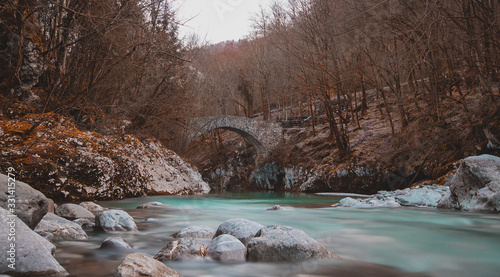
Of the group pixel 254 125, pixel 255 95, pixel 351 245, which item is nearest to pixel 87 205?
pixel 351 245

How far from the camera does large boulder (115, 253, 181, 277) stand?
1702mm

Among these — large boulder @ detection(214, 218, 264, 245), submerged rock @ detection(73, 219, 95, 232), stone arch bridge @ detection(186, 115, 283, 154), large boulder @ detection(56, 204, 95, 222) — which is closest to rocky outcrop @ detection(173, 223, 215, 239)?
large boulder @ detection(214, 218, 264, 245)

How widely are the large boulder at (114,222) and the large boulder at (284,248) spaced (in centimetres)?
158

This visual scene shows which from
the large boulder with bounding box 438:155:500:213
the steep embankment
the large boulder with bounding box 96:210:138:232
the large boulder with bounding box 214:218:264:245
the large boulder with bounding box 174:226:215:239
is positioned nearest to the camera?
the large boulder with bounding box 214:218:264:245

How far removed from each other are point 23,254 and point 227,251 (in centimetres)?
119

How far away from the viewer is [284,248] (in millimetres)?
2246

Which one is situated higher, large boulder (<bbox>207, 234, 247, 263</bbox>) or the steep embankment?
the steep embankment

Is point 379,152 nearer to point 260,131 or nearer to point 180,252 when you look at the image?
point 260,131

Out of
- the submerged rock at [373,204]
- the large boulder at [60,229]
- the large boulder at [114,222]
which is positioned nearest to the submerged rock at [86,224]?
the large boulder at [114,222]

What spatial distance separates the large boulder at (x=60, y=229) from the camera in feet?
8.82

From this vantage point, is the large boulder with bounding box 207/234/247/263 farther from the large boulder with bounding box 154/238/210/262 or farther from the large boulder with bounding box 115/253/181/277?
the large boulder with bounding box 115/253/181/277

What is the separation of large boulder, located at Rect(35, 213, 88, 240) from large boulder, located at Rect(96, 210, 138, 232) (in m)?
0.37

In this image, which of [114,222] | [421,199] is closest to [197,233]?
[114,222]

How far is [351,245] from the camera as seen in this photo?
2.80 metres
